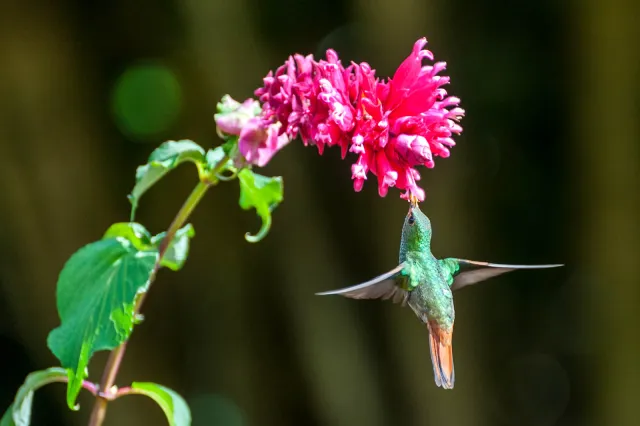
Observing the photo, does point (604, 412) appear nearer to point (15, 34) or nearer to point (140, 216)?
point (140, 216)

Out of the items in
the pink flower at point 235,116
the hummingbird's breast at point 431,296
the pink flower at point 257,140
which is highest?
the pink flower at point 235,116

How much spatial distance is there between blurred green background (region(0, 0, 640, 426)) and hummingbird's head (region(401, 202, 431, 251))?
1.01 meters

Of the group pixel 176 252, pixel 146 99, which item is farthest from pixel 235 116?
pixel 146 99

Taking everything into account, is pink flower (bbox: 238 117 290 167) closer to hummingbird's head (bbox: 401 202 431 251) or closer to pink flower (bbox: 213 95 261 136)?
pink flower (bbox: 213 95 261 136)

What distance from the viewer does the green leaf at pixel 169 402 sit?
0.76 m

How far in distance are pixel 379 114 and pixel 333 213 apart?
3.97 feet

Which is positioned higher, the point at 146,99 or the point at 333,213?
the point at 146,99

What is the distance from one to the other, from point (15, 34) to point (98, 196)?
40cm

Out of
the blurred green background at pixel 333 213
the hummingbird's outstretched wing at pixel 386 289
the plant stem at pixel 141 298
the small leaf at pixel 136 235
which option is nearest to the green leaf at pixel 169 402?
the plant stem at pixel 141 298

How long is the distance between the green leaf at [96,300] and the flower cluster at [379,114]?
208 millimetres

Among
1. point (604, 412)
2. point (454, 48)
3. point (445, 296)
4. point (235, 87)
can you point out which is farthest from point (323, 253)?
point (445, 296)

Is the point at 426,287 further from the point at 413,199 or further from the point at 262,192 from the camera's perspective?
the point at 262,192

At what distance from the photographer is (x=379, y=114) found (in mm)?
595

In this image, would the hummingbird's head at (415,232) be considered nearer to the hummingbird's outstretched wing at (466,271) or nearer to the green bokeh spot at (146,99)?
the hummingbird's outstretched wing at (466,271)
